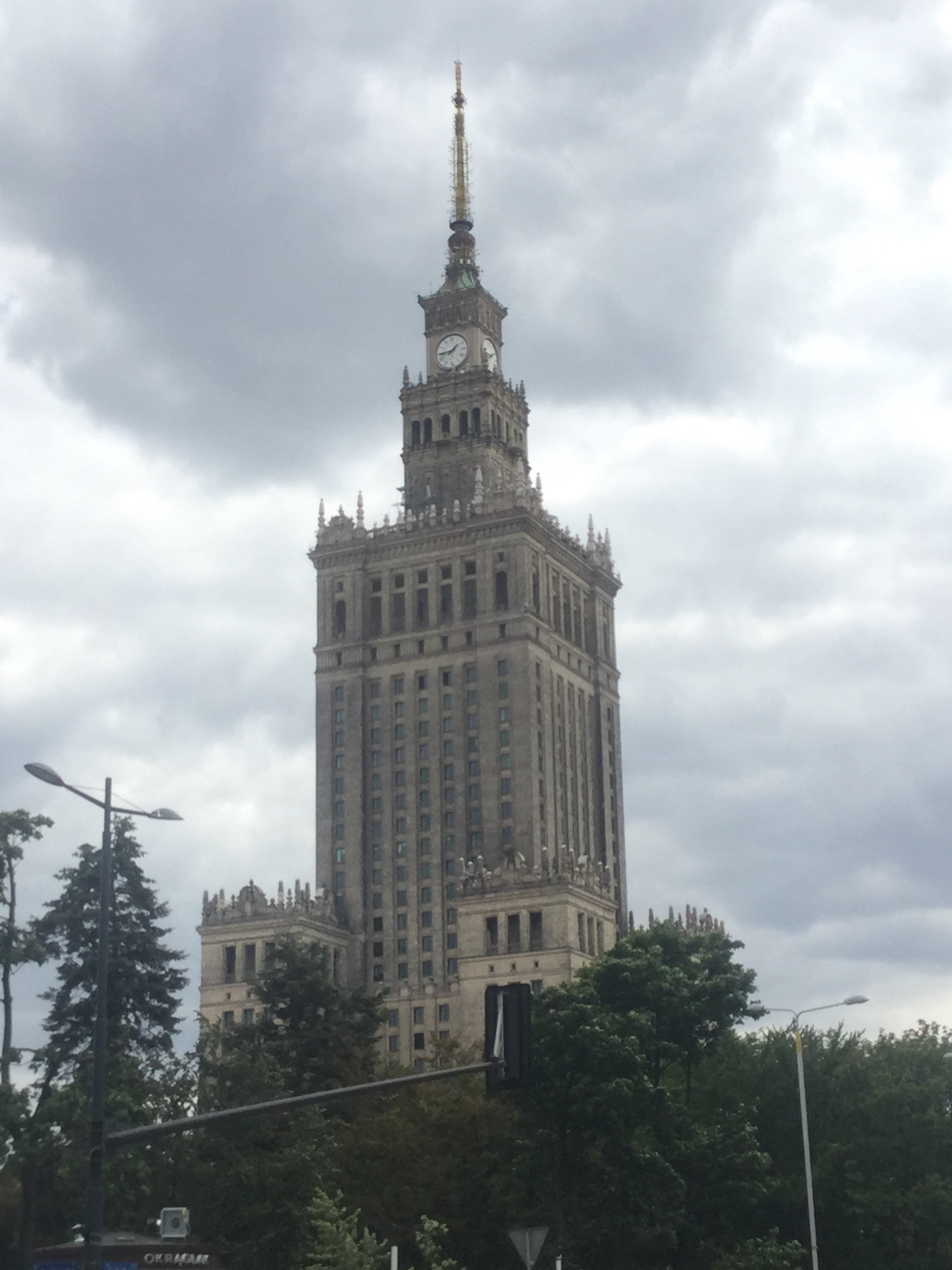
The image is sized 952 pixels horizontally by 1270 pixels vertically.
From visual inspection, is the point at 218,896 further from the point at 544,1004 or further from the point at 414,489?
the point at 544,1004

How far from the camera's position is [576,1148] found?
74.6m

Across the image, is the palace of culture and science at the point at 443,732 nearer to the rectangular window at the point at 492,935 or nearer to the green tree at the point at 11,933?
the rectangular window at the point at 492,935

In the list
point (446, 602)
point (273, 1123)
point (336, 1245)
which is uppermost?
point (446, 602)

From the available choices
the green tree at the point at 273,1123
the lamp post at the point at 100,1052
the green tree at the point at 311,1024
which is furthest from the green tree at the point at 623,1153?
the lamp post at the point at 100,1052

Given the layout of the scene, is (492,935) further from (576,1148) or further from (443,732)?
(576,1148)

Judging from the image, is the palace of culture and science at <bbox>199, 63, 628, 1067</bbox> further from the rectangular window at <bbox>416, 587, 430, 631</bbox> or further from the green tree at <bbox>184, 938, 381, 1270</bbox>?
the green tree at <bbox>184, 938, 381, 1270</bbox>

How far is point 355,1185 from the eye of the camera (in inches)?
3219

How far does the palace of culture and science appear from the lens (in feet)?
512

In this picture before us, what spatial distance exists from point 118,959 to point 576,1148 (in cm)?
4532

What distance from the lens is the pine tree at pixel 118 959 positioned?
108 meters

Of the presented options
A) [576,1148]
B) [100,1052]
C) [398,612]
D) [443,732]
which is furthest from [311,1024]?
[100,1052]

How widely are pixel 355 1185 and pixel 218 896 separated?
78.0 m

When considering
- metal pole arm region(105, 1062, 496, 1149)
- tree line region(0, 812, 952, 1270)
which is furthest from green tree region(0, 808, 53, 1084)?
metal pole arm region(105, 1062, 496, 1149)

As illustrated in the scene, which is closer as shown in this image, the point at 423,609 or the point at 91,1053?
the point at 91,1053
